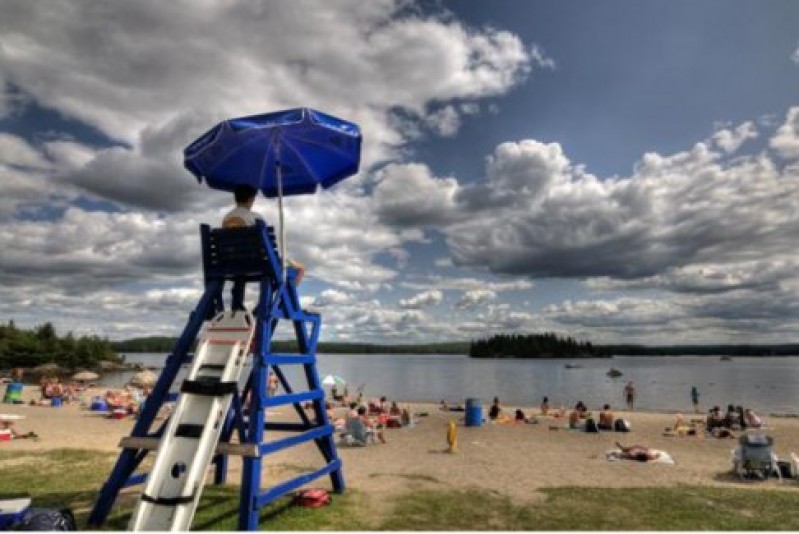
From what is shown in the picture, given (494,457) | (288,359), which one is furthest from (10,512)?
(494,457)

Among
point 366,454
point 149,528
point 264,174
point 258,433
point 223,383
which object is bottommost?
point 366,454

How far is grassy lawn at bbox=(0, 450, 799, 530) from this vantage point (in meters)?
7.97

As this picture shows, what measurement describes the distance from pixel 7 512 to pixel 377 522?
15.2ft

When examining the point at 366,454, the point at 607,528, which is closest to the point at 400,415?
the point at 366,454

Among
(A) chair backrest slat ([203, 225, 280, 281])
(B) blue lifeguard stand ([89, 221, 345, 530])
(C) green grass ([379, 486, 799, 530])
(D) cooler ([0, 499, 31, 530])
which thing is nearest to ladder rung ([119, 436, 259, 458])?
(B) blue lifeguard stand ([89, 221, 345, 530])

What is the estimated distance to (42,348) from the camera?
333 feet

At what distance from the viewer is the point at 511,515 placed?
8.56 meters

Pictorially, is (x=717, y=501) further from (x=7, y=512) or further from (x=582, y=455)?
(x=7, y=512)

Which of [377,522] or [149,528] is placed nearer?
[149,528]

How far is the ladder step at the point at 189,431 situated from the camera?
6559 millimetres

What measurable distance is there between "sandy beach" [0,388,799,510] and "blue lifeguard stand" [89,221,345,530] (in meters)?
2.91

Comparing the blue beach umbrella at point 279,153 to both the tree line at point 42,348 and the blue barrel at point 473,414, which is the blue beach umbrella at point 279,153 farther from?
the tree line at point 42,348

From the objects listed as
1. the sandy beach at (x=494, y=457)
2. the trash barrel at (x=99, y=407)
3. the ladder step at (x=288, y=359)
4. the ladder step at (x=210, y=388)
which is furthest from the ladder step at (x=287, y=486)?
the trash barrel at (x=99, y=407)

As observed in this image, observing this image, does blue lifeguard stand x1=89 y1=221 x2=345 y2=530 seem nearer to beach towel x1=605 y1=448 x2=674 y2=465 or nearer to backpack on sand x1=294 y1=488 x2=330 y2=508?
backpack on sand x1=294 y1=488 x2=330 y2=508
